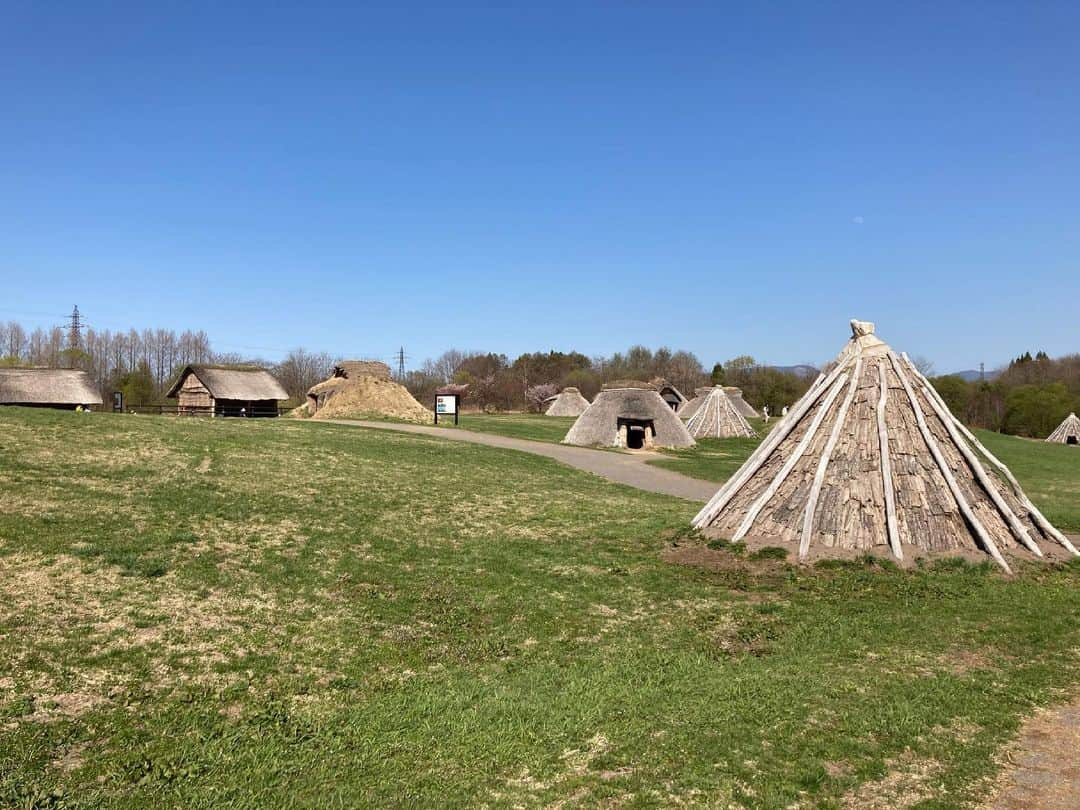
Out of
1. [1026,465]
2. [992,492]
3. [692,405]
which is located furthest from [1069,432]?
[992,492]

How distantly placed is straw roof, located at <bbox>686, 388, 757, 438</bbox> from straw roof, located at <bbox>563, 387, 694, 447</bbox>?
7.44m

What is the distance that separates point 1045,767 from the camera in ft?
17.2

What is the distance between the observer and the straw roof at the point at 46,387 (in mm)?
32531

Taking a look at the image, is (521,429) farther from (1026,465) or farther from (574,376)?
(574,376)

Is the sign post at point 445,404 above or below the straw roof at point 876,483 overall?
above

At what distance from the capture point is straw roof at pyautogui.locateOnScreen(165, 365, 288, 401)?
3934 cm

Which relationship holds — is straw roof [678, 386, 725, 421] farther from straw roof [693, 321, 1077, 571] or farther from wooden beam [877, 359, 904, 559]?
wooden beam [877, 359, 904, 559]

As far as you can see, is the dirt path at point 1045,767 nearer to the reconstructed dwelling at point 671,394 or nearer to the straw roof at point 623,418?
the straw roof at point 623,418

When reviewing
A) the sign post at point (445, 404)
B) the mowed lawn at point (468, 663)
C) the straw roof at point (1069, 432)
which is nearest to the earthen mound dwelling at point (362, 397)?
the sign post at point (445, 404)

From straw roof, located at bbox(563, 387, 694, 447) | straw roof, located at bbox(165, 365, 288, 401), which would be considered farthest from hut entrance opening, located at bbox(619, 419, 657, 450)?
straw roof, located at bbox(165, 365, 288, 401)

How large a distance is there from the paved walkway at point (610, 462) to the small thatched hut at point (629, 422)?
1358 mm

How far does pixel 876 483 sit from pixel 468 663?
775cm

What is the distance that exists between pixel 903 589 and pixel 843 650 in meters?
2.71

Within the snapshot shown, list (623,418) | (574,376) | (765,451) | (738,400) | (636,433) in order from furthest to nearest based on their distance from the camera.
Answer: (574,376) → (738,400) → (636,433) → (623,418) → (765,451)
